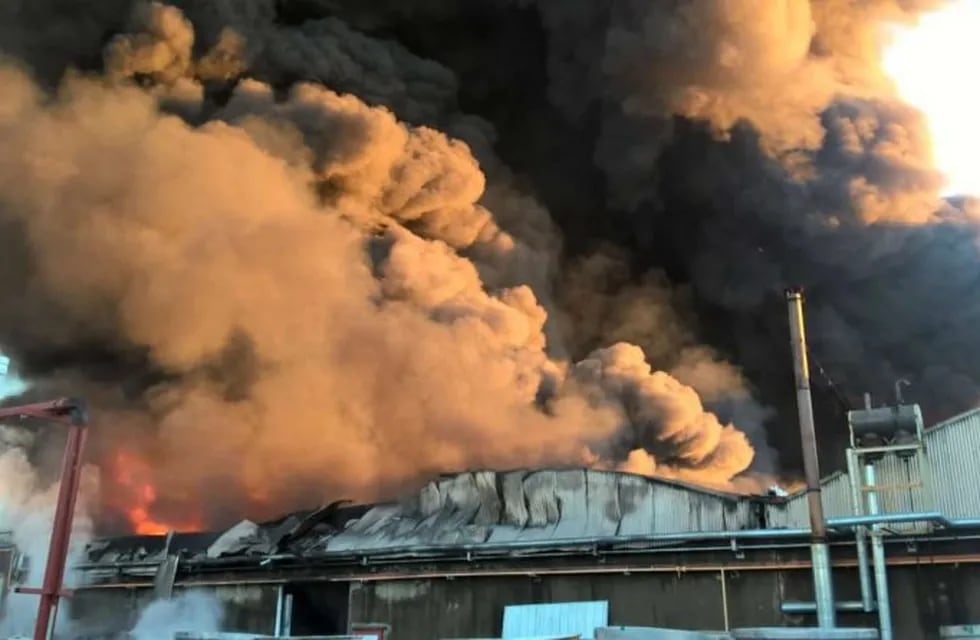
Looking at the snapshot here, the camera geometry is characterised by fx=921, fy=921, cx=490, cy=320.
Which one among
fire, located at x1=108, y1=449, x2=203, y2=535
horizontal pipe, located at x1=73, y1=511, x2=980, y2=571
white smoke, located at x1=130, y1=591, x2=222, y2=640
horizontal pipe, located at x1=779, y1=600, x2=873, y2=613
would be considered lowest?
white smoke, located at x1=130, y1=591, x2=222, y2=640

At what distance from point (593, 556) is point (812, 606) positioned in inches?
179

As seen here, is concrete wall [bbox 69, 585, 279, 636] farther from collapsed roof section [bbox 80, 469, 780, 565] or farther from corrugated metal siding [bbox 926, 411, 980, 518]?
corrugated metal siding [bbox 926, 411, 980, 518]

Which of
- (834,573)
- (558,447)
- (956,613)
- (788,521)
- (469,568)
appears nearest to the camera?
(956,613)

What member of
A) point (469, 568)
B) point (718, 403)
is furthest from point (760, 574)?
point (718, 403)

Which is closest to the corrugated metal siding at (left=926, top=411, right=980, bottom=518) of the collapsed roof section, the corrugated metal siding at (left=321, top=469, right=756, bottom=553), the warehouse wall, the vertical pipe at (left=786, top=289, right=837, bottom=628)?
the warehouse wall

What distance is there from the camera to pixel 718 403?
32312mm

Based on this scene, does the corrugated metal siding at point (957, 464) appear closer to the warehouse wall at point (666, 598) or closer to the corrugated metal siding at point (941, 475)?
the corrugated metal siding at point (941, 475)

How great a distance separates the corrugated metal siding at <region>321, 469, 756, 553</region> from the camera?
20297 millimetres

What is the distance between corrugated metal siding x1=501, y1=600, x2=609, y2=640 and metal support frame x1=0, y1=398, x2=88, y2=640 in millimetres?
9077

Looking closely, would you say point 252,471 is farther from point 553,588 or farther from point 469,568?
point 553,588

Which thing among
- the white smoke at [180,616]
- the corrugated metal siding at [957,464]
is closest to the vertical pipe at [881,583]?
the corrugated metal siding at [957,464]

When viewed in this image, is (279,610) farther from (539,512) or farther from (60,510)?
(539,512)

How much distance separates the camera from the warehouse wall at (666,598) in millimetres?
16766

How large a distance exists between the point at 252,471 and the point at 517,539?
38.5 ft
